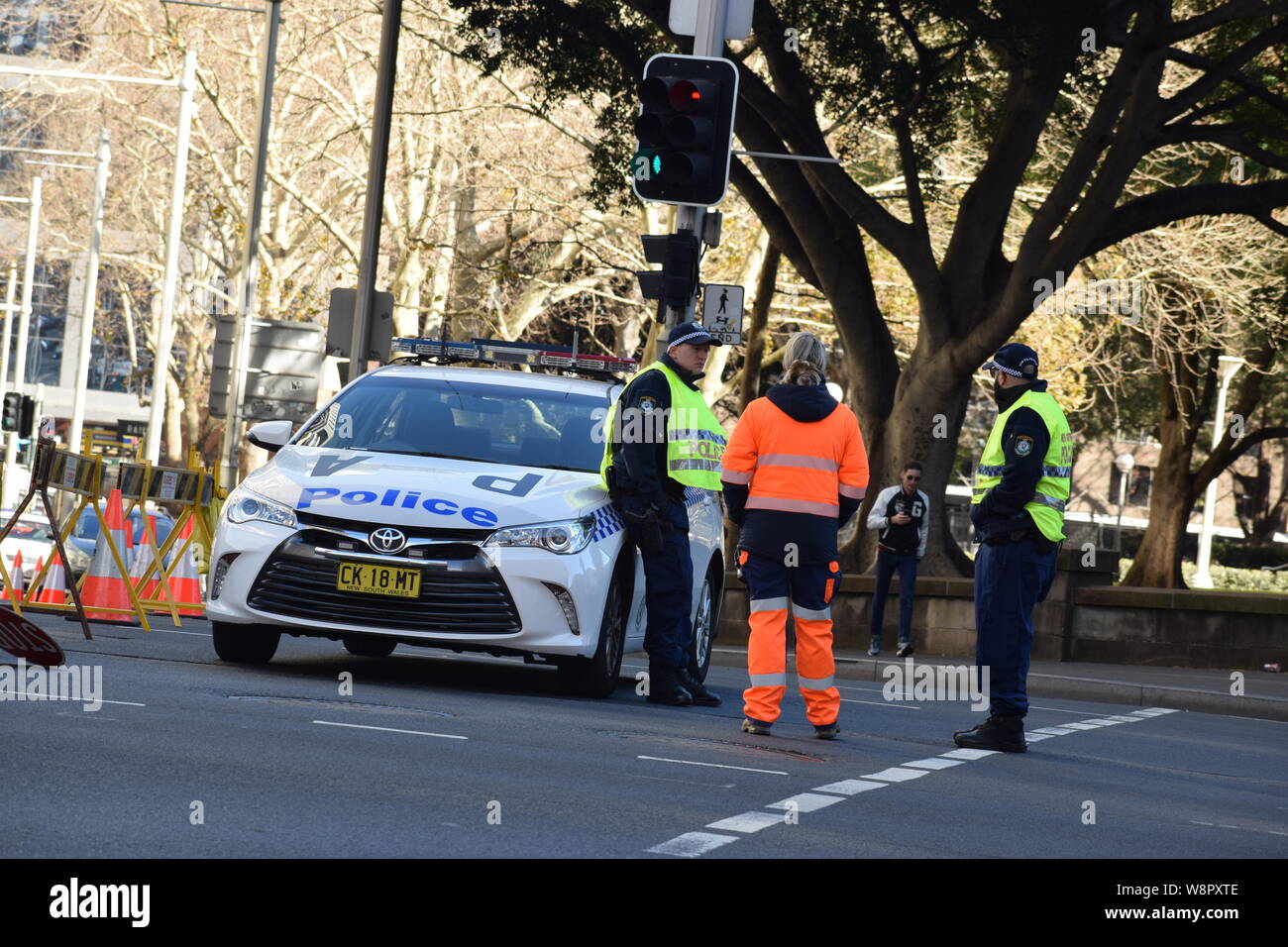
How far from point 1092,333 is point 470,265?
32.9ft

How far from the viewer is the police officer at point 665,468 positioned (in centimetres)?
1080

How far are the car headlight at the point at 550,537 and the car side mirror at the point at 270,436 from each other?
190cm

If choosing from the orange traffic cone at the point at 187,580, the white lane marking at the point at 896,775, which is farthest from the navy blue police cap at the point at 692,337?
the orange traffic cone at the point at 187,580

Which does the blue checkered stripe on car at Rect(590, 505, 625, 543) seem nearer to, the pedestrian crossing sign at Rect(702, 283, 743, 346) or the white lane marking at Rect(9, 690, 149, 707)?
the white lane marking at Rect(9, 690, 149, 707)

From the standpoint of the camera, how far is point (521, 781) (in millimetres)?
7742

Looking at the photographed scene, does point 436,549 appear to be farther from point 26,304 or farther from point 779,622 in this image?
point 26,304

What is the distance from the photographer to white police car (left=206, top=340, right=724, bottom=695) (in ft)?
33.8

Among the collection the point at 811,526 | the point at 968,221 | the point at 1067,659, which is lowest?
the point at 1067,659

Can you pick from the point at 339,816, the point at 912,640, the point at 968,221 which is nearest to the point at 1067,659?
the point at 912,640

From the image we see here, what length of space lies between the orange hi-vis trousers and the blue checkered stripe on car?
2.57 ft

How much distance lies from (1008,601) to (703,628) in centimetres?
247

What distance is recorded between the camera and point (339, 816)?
6.63m

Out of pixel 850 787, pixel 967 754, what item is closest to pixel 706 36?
pixel 967 754
